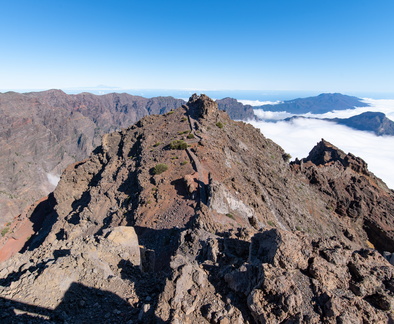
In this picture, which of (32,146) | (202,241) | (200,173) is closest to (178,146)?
(200,173)

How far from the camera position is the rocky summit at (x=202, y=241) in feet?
23.1

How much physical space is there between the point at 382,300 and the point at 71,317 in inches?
395

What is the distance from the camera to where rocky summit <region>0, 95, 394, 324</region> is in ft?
23.1

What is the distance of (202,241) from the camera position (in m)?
13.4

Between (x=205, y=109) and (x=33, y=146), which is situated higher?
(x=205, y=109)

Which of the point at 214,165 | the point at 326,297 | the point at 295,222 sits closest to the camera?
the point at 326,297

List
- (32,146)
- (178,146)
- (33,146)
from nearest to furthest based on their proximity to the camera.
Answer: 1. (178,146)
2. (32,146)
3. (33,146)

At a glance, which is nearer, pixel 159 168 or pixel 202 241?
pixel 202 241

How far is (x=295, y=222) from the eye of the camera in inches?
1144

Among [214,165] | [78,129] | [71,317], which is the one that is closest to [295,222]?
[214,165]

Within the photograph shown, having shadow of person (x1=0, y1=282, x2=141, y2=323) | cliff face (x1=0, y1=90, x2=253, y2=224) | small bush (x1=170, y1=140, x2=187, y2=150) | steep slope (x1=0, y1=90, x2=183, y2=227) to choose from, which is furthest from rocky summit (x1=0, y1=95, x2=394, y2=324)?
steep slope (x1=0, y1=90, x2=183, y2=227)

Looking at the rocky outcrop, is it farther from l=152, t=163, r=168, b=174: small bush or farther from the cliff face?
the cliff face

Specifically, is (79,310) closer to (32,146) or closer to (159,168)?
(159,168)

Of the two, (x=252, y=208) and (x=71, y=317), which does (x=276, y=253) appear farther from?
(x=252, y=208)
